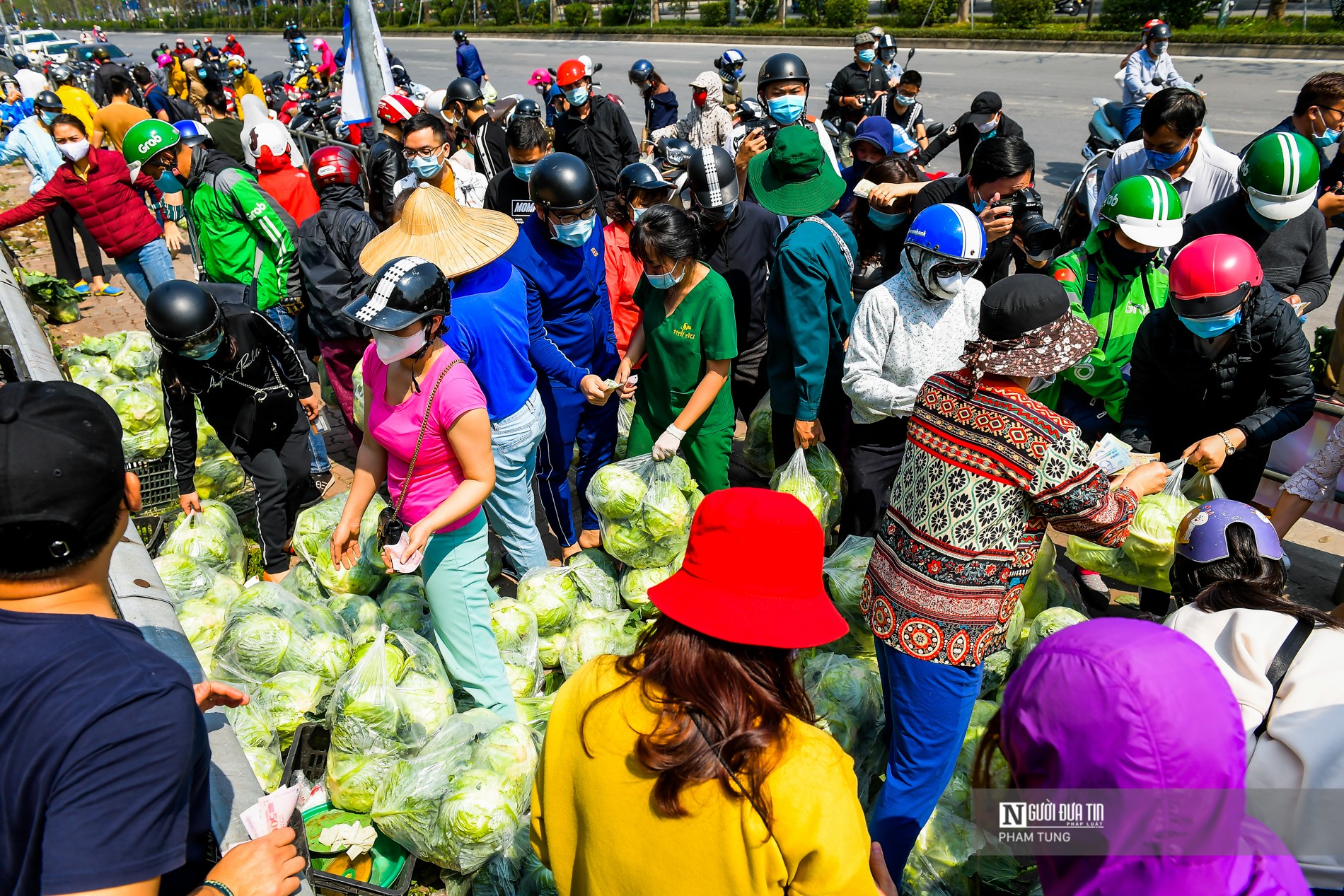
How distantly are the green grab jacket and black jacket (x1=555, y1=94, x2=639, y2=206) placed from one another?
4.88 m

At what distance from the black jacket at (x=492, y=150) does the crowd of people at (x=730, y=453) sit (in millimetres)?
891

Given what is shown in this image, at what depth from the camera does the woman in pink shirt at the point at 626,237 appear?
4.66 meters

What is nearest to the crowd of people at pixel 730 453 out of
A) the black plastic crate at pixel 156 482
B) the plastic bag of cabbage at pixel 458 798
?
the plastic bag of cabbage at pixel 458 798

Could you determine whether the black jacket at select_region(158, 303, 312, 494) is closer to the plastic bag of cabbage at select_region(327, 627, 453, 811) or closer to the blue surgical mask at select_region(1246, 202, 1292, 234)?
the plastic bag of cabbage at select_region(327, 627, 453, 811)

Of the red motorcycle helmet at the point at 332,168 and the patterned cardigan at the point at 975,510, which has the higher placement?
the red motorcycle helmet at the point at 332,168

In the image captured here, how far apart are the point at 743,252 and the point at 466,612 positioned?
7.45 feet

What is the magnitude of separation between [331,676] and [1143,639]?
2.80m

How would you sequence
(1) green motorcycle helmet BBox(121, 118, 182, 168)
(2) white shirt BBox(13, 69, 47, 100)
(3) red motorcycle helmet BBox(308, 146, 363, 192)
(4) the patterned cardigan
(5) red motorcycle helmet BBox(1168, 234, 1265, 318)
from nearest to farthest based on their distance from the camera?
(4) the patterned cardigan
(5) red motorcycle helmet BBox(1168, 234, 1265, 318)
(3) red motorcycle helmet BBox(308, 146, 363, 192)
(1) green motorcycle helmet BBox(121, 118, 182, 168)
(2) white shirt BBox(13, 69, 47, 100)

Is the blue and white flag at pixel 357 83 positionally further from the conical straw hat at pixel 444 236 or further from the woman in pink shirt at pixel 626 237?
the conical straw hat at pixel 444 236

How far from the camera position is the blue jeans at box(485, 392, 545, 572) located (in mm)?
3594

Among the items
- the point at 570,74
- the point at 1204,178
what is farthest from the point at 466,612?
the point at 570,74

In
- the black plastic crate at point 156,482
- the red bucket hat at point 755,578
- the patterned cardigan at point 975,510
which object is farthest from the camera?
the black plastic crate at point 156,482

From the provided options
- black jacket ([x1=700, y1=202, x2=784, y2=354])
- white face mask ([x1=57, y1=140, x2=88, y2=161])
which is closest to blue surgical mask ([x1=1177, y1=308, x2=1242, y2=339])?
black jacket ([x1=700, y1=202, x2=784, y2=354])

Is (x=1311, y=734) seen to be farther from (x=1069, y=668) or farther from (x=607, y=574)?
(x=607, y=574)
